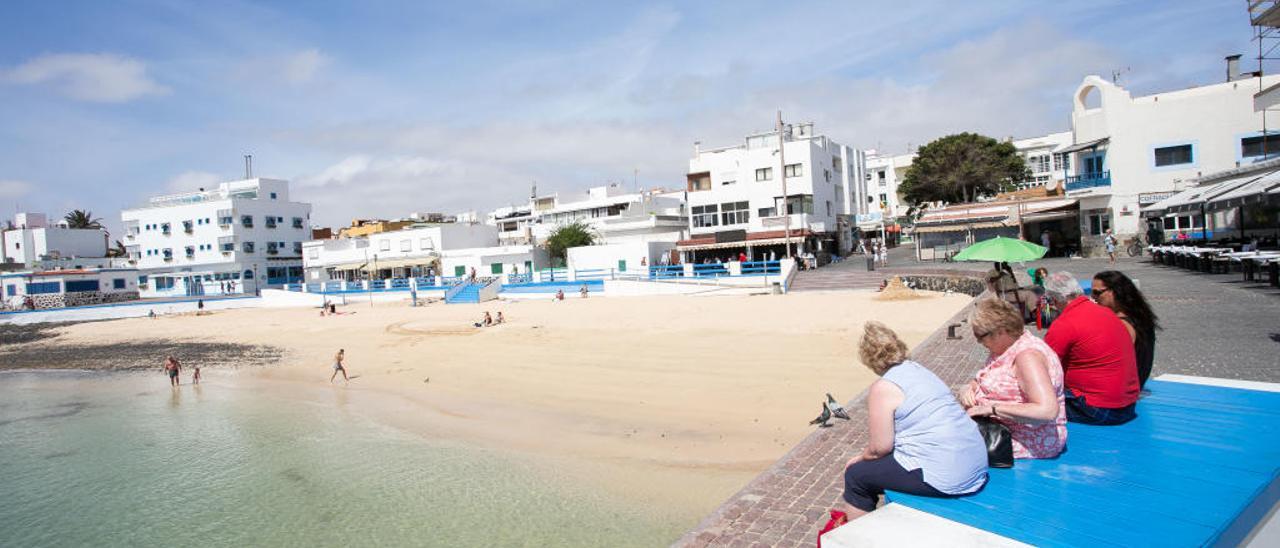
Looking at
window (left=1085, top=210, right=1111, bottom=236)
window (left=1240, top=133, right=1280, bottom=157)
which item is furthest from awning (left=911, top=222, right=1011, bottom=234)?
window (left=1240, top=133, right=1280, bottom=157)

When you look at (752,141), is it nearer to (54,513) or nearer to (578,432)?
(578,432)

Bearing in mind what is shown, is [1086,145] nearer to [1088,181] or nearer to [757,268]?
[1088,181]

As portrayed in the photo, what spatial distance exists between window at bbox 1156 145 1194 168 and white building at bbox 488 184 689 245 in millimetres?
26508

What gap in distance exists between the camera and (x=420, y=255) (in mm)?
51125

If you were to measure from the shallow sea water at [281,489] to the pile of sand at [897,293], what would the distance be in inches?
689

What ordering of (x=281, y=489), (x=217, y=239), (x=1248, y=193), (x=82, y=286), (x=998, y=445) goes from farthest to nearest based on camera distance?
(x=217, y=239) < (x=82, y=286) < (x=1248, y=193) < (x=281, y=489) < (x=998, y=445)

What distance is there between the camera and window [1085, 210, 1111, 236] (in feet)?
104

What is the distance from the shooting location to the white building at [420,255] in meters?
47.4

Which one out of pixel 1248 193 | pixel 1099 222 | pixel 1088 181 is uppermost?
pixel 1088 181

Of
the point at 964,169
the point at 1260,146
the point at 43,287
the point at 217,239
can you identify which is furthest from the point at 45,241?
the point at 1260,146

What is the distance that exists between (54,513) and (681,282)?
26346 mm

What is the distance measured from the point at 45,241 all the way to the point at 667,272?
250ft

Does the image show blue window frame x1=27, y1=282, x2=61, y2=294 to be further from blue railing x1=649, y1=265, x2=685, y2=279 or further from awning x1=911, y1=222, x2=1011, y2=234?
awning x1=911, y1=222, x2=1011, y2=234

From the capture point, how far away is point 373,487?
33.9 feet
